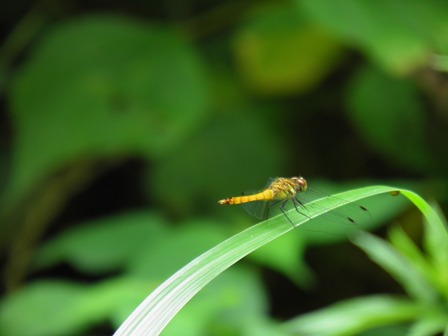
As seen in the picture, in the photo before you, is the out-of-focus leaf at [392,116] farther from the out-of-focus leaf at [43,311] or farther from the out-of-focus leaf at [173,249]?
the out-of-focus leaf at [43,311]

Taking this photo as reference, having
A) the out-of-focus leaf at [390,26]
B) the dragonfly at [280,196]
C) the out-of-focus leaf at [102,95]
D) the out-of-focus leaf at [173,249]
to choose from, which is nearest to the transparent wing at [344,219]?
the dragonfly at [280,196]

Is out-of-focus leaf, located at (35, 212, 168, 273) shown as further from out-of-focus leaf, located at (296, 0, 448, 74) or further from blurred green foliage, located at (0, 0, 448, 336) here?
out-of-focus leaf, located at (296, 0, 448, 74)

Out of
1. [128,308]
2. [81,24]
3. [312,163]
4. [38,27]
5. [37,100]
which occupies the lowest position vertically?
[128,308]

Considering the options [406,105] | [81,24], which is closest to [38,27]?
[81,24]

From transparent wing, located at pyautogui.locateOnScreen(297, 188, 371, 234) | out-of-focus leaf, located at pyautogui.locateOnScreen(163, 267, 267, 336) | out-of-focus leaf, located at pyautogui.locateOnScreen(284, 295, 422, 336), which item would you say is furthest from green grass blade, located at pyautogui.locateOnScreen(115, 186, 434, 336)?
out-of-focus leaf, located at pyautogui.locateOnScreen(163, 267, 267, 336)

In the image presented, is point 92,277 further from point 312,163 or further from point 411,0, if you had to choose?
point 411,0
